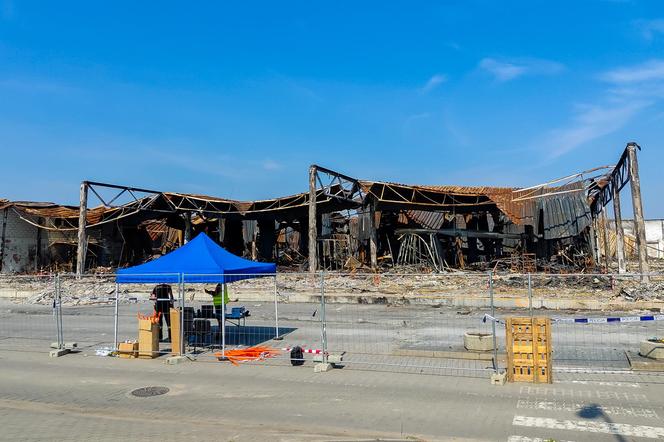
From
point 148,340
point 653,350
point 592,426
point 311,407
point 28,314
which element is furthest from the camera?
point 28,314

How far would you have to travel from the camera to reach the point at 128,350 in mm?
11945

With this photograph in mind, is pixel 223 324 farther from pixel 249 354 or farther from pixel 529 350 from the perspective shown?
pixel 529 350

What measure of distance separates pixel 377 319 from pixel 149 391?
1013 cm

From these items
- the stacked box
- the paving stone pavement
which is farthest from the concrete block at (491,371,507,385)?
the stacked box

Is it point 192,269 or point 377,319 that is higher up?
point 192,269

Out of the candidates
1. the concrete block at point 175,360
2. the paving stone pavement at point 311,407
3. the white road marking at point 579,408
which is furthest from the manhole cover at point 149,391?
the white road marking at point 579,408

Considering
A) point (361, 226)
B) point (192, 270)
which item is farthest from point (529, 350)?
point (361, 226)

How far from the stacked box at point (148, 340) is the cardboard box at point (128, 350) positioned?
0.09 metres

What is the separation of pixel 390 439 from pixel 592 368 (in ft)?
17.8

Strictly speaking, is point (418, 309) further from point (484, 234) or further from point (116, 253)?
point (116, 253)

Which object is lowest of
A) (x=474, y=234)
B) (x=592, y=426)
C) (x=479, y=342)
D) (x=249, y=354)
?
(x=592, y=426)

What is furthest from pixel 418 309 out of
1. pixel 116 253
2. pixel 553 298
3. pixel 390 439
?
pixel 116 253

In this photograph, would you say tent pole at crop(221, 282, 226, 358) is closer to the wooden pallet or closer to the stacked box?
the stacked box

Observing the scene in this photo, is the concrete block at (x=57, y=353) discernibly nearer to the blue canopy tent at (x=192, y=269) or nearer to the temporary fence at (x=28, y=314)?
the temporary fence at (x=28, y=314)
